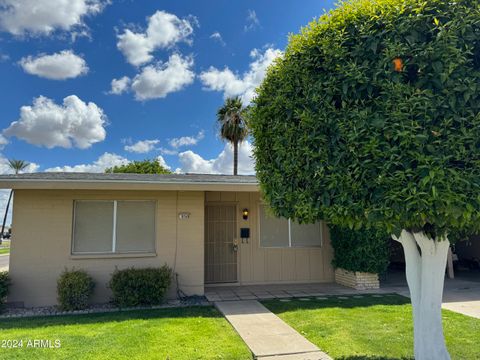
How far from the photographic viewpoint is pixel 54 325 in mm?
5855

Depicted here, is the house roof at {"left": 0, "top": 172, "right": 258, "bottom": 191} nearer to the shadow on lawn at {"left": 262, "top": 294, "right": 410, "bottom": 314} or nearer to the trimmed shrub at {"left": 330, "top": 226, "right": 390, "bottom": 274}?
the shadow on lawn at {"left": 262, "top": 294, "right": 410, "bottom": 314}

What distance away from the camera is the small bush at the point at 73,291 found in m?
6.97

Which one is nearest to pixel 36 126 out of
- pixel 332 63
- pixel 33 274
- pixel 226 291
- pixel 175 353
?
pixel 33 274

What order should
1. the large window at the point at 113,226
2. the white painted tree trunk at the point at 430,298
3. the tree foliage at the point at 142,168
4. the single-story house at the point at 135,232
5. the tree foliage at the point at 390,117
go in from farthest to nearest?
the tree foliage at the point at 142,168, the large window at the point at 113,226, the single-story house at the point at 135,232, the white painted tree trunk at the point at 430,298, the tree foliage at the point at 390,117

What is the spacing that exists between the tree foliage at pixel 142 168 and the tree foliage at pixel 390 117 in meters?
32.0

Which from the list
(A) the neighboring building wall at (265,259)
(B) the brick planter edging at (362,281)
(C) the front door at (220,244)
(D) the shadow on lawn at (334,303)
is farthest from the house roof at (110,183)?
(B) the brick planter edging at (362,281)

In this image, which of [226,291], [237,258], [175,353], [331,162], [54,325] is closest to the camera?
[331,162]

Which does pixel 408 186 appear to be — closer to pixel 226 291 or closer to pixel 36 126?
pixel 226 291

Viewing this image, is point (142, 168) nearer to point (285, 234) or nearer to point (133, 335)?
point (285, 234)

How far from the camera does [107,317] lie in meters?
6.36

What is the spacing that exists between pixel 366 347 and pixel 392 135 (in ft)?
11.3

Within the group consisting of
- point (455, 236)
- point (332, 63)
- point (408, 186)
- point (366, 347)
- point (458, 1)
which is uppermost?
point (458, 1)

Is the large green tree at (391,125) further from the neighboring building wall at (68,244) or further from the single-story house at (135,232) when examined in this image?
the neighboring building wall at (68,244)

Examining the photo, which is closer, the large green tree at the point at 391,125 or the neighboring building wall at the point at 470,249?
the large green tree at the point at 391,125
